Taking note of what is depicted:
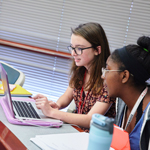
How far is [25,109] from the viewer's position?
4.38ft

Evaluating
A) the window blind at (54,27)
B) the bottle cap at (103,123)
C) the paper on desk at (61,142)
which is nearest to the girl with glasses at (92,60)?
the paper on desk at (61,142)

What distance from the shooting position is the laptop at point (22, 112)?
1142 millimetres

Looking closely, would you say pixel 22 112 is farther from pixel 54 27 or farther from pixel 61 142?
pixel 54 27

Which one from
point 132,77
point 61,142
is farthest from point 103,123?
point 132,77

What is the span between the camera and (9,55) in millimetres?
3387

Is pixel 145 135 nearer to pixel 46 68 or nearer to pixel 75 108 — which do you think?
pixel 75 108

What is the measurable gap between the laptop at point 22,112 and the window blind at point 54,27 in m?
1.92

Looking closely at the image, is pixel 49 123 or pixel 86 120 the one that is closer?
pixel 49 123

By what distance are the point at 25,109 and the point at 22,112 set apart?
0.20 feet

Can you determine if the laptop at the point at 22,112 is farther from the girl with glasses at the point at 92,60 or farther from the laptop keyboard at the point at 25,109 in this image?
the girl with glasses at the point at 92,60

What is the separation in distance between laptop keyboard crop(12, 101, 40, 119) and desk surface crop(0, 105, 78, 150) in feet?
0.31

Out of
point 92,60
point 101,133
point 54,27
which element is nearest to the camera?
point 101,133

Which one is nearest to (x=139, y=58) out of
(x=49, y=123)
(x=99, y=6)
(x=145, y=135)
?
Result: (x=145, y=135)

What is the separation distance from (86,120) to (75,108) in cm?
51
